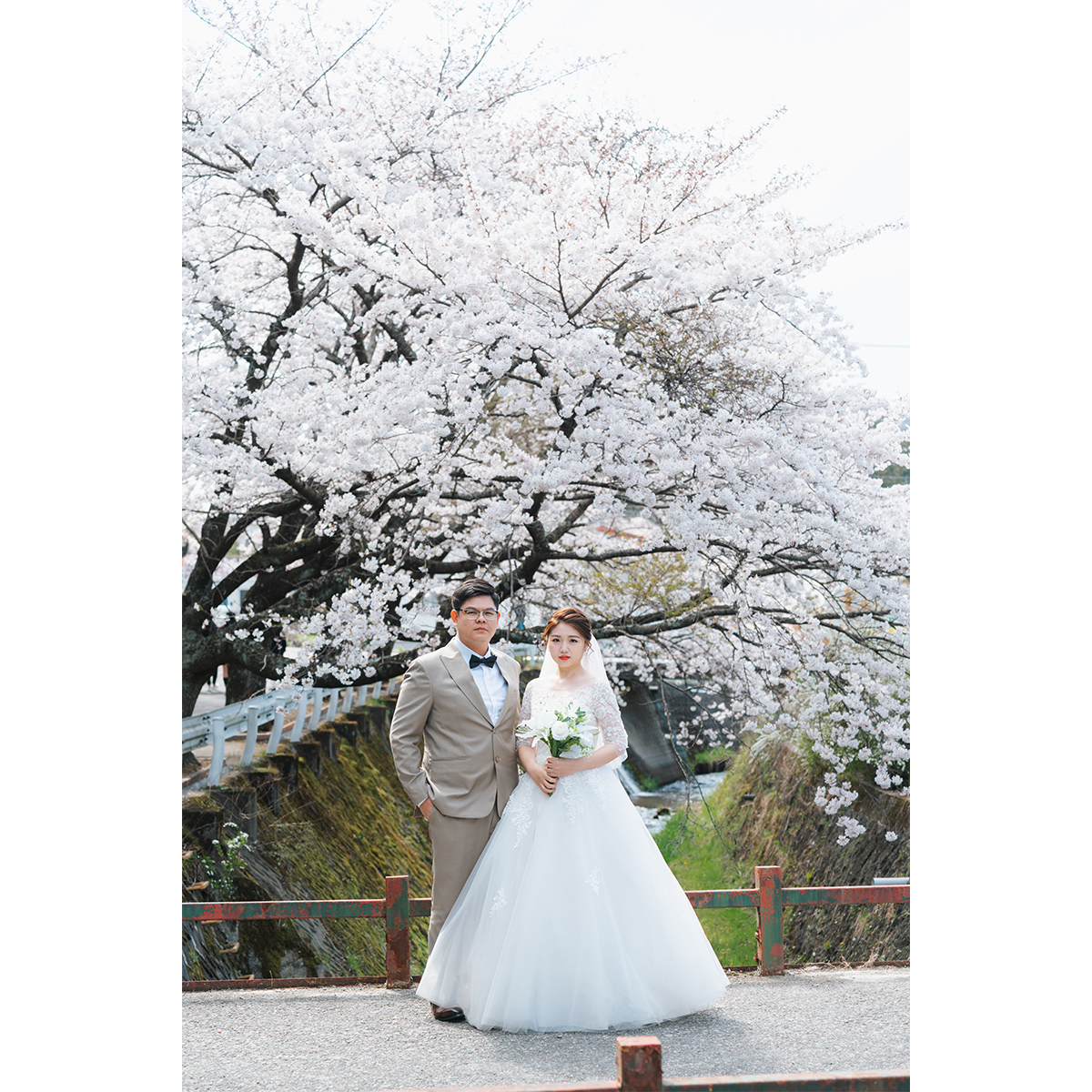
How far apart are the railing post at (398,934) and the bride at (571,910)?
0.57m

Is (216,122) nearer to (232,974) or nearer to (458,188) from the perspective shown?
(458,188)

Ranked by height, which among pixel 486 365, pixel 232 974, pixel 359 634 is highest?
pixel 486 365

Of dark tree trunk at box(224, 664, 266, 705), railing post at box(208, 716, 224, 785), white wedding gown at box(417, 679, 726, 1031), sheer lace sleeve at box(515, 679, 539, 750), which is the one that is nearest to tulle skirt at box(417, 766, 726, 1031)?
white wedding gown at box(417, 679, 726, 1031)

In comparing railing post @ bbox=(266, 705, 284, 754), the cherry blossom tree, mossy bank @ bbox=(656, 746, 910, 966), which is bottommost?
mossy bank @ bbox=(656, 746, 910, 966)

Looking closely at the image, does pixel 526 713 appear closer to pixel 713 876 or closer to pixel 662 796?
pixel 713 876

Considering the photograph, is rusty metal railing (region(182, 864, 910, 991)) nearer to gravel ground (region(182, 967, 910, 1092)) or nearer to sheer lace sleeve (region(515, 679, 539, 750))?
gravel ground (region(182, 967, 910, 1092))

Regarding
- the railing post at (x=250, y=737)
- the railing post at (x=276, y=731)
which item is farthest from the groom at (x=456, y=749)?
the railing post at (x=276, y=731)

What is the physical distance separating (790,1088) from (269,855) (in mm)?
5892

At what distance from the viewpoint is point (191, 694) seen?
295 inches

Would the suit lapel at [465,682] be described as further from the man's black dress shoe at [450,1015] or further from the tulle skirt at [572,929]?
the man's black dress shoe at [450,1015]

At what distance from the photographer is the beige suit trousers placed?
3.81m

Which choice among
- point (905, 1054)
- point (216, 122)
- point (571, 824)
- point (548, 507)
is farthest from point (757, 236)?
point (905, 1054)

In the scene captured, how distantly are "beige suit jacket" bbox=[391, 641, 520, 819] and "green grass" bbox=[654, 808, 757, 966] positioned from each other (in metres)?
6.98

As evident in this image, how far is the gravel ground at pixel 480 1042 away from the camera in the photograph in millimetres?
3082
